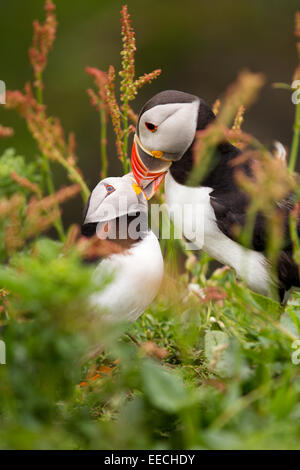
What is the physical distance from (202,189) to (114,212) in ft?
1.03

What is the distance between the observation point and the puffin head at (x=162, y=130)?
4.96ft

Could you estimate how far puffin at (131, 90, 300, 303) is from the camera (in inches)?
60.0

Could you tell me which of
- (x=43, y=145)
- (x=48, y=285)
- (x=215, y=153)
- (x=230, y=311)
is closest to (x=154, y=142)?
(x=215, y=153)

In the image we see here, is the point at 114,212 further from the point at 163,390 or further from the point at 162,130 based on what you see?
the point at 163,390

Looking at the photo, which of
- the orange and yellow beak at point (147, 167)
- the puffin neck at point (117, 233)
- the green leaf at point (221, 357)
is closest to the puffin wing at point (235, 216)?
the orange and yellow beak at point (147, 167)

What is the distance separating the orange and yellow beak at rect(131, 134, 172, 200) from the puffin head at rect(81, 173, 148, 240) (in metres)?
0.12

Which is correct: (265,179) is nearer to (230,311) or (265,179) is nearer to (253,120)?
(230,311)

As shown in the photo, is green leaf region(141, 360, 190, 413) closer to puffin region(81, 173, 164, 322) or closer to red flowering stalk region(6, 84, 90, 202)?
puffin region(81, 173, 164, 322)

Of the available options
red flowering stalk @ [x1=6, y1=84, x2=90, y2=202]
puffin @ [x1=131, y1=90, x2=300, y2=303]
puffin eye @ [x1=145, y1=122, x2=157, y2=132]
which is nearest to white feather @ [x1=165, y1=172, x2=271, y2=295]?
puffin @ [x1=131, y1=90, x2=300, y2=303]

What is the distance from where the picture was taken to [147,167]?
1.55m

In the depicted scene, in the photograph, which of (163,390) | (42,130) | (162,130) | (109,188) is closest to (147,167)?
(162,130)

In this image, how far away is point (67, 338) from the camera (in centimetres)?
86
